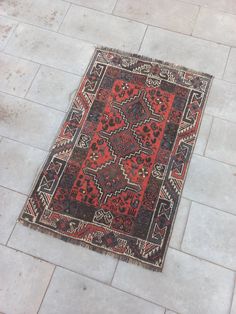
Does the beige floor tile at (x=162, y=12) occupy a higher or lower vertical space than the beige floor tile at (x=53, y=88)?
higher

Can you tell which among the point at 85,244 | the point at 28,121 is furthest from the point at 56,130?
the point at 85,244

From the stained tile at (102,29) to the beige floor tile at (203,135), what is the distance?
0.71m

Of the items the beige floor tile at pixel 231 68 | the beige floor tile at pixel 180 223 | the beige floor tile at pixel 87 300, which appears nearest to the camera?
the beige floor tile at pixel 87 300

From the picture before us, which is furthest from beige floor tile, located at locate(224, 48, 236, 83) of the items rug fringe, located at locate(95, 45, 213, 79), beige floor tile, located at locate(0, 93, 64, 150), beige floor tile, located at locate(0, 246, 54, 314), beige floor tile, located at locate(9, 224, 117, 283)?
beige floor tile, located at locate(0, 246, 54, 314)

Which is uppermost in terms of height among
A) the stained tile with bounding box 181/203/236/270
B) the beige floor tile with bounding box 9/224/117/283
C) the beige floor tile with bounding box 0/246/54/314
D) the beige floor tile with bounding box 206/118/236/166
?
the beige floor tile with bounding box 206/118/236/166

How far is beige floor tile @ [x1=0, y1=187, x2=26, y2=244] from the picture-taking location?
1908mm

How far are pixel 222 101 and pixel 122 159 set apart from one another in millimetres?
771

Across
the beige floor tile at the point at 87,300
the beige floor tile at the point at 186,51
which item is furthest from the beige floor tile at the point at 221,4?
the beige floor tile at the point at 87,300

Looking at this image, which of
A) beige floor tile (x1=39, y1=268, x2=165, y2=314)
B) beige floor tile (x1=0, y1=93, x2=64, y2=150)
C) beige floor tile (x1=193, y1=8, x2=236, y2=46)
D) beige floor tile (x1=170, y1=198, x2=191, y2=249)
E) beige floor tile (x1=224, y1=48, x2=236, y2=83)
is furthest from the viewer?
beige floor tile (x1=193, y1=8, x2=236, y2=46)

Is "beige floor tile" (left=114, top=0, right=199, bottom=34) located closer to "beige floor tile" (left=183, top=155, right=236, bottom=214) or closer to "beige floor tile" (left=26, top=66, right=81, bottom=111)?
"beige floor tile" (left=26, top=66, right=81, bottom=111)

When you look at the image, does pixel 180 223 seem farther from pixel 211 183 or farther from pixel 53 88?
pixel 53 88

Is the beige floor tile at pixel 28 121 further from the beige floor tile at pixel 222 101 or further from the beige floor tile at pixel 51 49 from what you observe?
the beige floor tile at pixel 222 101

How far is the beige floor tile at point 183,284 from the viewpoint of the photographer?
5.74 ft

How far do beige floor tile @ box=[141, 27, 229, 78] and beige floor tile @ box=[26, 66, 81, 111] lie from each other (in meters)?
0.56
